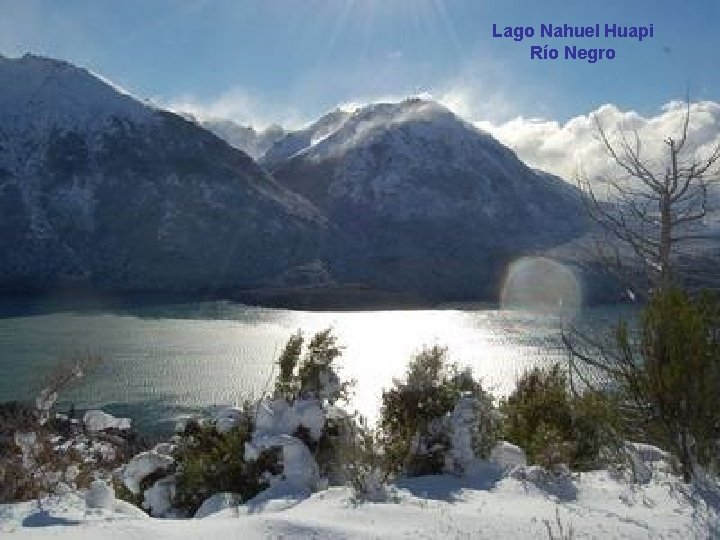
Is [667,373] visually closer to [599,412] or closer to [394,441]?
[599,412]

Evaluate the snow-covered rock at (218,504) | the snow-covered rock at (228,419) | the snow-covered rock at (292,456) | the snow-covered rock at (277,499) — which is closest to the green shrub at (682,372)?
the snow-covered rock at (292,456)

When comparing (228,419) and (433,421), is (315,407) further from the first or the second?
(433,421)

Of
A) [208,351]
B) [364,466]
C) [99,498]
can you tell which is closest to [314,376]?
[364,466]

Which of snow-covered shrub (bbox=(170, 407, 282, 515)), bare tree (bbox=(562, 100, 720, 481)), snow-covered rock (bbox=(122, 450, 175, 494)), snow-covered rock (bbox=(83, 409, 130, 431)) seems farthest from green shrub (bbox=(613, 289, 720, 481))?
snow-covered rock (bbox=(83, 409, 130, 431))

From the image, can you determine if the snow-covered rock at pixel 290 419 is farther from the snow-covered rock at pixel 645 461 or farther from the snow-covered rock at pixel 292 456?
the snow-covered rock at pixel 645 461

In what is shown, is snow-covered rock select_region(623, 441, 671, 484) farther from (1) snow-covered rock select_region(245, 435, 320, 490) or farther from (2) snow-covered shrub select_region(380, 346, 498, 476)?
(1) snow-covered rock select_region(245, 435, 320, 490)

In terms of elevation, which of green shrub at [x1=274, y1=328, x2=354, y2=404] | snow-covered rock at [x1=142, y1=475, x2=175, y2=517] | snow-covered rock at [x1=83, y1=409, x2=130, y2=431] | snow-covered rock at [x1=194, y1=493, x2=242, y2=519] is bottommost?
snow-covered rock at [x1=83, y1=409, x2=130, y2=431]

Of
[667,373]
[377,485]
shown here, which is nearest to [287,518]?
[377,485]
